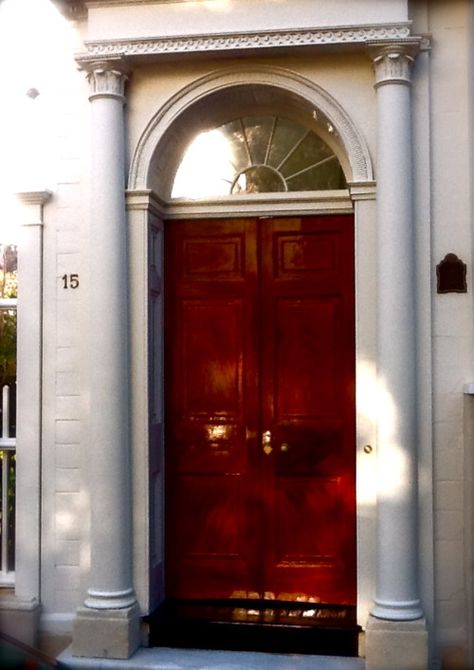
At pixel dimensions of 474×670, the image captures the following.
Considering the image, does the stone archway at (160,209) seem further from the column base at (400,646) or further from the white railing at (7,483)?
the white railing at (7,483)

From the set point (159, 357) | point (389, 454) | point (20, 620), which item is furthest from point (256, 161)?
point (20, 620)

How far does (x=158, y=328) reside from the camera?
5.70 m

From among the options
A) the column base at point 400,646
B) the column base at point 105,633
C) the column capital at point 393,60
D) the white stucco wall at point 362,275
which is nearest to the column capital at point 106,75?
the white stucco wall at point 362,275

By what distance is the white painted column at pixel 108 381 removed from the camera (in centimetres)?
521

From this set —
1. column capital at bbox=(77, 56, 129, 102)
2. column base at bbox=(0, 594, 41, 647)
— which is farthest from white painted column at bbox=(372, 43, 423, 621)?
column base at bbox=(0, 594, 41, 647)

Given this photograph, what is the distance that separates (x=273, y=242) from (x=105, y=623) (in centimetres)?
276

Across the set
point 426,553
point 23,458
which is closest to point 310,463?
point 426,553

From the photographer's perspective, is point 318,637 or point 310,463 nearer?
point 318,637

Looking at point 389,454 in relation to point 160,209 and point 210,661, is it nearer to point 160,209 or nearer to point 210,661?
point 210,661

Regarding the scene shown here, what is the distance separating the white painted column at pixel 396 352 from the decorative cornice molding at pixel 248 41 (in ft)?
0.39

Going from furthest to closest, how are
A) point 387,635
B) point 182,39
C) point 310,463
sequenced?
1. point 310,463
2. point 182,39
3. point 387,635

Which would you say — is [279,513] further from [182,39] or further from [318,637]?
[182,39]

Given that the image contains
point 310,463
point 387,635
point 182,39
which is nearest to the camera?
point 387,635

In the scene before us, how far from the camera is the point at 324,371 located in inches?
220
